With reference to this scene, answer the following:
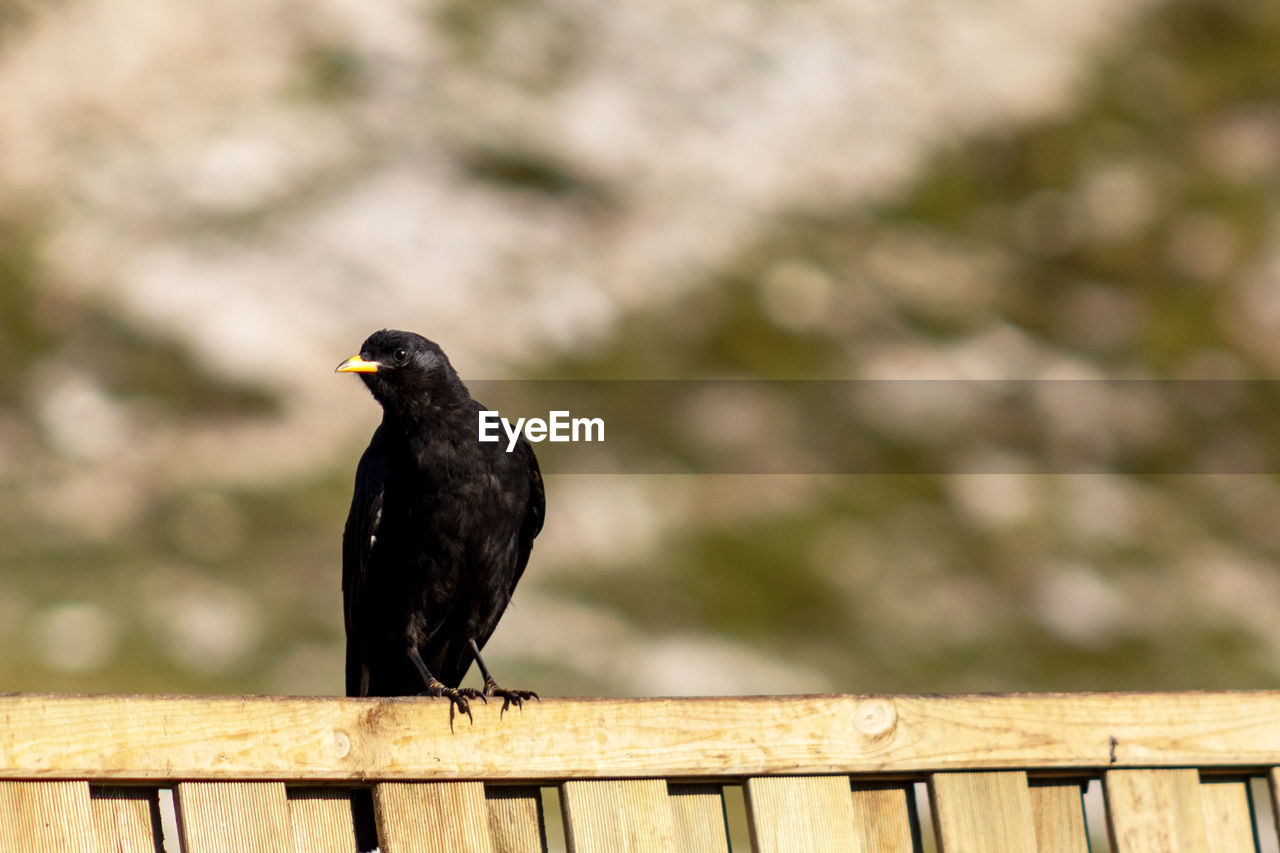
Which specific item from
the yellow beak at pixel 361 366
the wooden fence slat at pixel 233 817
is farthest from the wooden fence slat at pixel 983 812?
the yellow beak at pixel 361 366

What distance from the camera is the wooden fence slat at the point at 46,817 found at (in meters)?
2.43

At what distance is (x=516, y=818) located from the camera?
2896mm

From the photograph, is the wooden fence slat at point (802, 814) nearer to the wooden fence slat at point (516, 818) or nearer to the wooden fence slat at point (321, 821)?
the wooden fence slat at point (516, 818)

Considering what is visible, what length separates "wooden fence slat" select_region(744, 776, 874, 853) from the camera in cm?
290

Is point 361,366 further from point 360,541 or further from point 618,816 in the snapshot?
point 618,816

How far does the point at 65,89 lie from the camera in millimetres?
21516

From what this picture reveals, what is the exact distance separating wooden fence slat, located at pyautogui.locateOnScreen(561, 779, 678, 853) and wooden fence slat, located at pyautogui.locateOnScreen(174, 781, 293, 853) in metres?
0.52

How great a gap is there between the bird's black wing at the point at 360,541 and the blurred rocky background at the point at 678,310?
20.2 ft

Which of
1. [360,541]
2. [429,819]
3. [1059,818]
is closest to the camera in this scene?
[429,819]

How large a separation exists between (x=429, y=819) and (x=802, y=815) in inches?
27.5

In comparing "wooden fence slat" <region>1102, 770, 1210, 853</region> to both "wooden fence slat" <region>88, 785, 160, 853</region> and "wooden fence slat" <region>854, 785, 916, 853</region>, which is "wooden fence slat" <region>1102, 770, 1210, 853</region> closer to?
"wooden fence slat" <region>854, 785, 916, 853</region>

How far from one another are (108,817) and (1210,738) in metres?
2.15

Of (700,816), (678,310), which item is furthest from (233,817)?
(678,310)

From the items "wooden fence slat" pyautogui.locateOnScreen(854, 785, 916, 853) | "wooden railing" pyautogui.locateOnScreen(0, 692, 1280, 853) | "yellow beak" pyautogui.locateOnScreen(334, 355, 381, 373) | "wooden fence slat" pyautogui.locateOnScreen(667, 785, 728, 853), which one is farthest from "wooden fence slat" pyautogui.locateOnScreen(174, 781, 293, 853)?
"yellow beak" pyautogui.locateOnScreen(334, 355, 381, 373)
